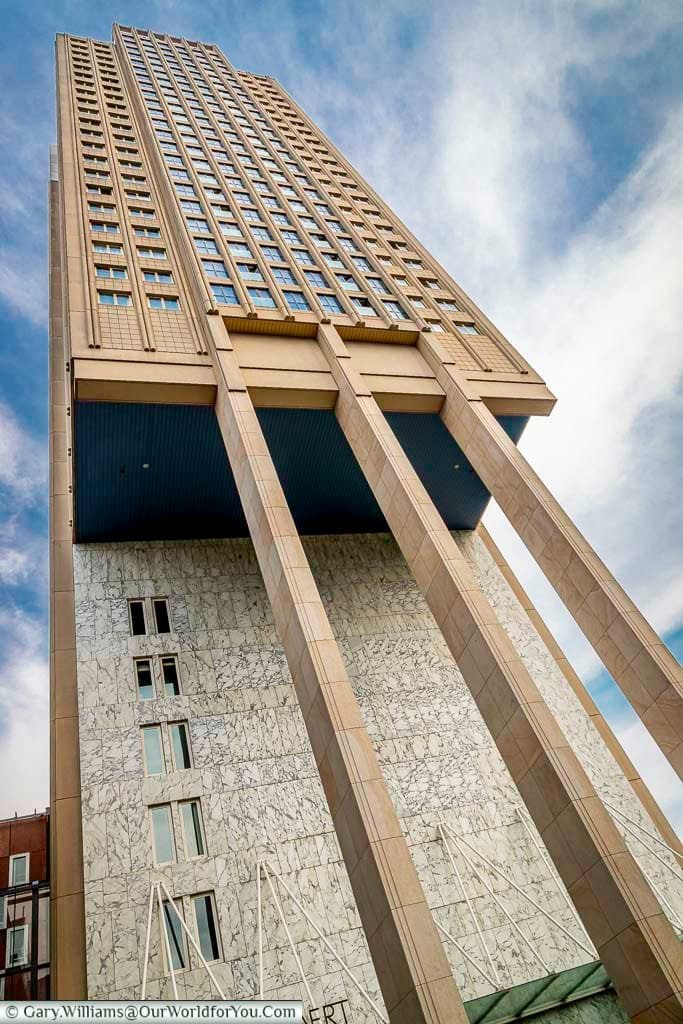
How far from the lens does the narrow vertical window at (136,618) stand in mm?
25000

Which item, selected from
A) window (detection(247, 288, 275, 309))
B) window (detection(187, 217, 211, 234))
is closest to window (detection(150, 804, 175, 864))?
window (detection(247, 288, 275, 309))

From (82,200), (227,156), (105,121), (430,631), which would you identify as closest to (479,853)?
(430,631)

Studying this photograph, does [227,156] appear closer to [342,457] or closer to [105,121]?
[105,121]

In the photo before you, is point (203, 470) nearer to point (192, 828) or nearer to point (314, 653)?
point (314, 653)

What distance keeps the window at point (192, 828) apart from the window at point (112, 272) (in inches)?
834

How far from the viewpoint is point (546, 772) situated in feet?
49.5

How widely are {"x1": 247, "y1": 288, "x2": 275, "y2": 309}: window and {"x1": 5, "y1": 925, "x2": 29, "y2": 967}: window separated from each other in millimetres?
25750

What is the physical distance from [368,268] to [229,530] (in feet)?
52.1

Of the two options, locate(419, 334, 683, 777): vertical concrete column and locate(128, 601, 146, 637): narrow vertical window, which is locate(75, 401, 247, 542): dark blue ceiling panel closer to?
locate(128, 601, 146, 637): narrow vertical window

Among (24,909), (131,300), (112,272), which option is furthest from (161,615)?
(112,272)

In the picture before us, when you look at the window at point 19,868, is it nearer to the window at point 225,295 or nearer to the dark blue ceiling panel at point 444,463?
the dark blue ceiling panel at point 444,463

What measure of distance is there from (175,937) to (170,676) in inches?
338

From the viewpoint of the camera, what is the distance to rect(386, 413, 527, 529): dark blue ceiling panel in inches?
1120

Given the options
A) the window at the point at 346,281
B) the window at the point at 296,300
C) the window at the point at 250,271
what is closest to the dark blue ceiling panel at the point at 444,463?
the window at the point at 296,300
